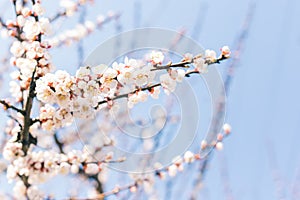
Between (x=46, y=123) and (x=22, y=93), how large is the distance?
0.37 m

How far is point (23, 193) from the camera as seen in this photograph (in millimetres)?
2617

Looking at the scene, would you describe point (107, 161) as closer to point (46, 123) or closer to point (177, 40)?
point (46, 123)

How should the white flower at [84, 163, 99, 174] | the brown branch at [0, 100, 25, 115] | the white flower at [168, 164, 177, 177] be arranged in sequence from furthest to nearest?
1. the white flower at [168, 164, 177, 177]
2. the white flower at [84, 163, 99, 174]
3. the brown branch at [0, 100, 25, 115]

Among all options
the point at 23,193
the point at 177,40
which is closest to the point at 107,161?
the point at 23,193

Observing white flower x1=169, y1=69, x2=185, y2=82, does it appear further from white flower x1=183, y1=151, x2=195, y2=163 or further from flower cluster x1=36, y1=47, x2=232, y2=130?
white flower x1=183, y1=151, x2=195, y2=163

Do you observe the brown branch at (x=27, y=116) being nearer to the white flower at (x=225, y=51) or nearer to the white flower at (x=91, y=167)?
the white flower at (x=91, y=167)

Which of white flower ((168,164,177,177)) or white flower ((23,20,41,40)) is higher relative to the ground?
white flower ((23,20,41,40))

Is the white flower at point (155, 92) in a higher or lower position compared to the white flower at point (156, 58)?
lower

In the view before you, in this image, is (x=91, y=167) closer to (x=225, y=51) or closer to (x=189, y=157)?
(x=189, y=157)

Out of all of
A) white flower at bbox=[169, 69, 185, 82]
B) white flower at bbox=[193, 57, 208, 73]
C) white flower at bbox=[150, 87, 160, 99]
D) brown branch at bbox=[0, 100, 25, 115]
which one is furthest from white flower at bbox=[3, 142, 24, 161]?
white flower at bbox=[193, 57, 208, 73]

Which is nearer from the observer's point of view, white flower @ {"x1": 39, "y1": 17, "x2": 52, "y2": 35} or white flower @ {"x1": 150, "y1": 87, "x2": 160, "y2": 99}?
white flower @ {"x1": 150, "y1": 87, "x2": 160, "y2": 99}

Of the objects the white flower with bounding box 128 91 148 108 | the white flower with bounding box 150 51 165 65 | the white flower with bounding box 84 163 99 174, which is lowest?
the white flower with bounding box 128 91 148 108

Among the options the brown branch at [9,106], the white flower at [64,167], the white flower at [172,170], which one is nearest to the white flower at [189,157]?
the white flower at [172,170]

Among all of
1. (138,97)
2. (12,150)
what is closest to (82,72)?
(138,97)
